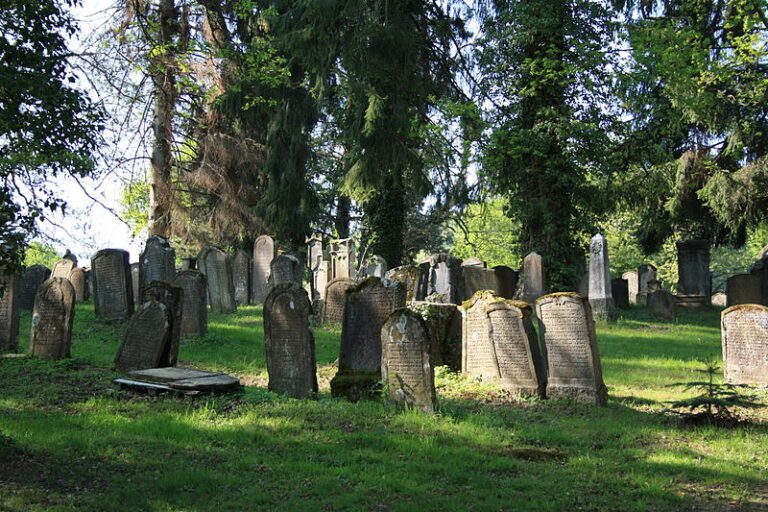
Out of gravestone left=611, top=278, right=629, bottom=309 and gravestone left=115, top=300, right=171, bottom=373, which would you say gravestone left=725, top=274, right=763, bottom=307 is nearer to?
gravestone left=611, top=278, right=629, bottom=309

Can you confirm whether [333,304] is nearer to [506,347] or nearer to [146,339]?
[146,339]

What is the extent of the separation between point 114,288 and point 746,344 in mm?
11619

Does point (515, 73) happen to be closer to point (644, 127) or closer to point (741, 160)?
point (644, 127)

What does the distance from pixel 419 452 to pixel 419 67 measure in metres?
15.0

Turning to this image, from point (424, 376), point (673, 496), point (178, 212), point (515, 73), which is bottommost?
point (673, 496)

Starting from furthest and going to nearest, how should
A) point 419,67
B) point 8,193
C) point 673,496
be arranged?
point 419,67 < point 8,193 < point 673,496

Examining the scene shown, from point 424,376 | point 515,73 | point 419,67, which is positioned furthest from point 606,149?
point 424,376

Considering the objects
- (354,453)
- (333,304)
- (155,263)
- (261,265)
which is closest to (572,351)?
(354,453)

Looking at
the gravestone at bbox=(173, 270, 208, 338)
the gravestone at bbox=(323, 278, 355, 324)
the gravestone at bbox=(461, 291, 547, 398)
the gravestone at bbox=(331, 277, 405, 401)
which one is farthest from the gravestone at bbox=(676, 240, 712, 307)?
the gravestone at bbox=(331, 277, 405, 401)

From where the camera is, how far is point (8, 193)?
22.5 ft

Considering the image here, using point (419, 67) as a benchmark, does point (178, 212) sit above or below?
below

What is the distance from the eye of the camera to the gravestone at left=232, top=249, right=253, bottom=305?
22094 millimetres

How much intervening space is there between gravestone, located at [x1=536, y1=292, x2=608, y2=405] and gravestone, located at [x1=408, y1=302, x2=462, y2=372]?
1.88 m

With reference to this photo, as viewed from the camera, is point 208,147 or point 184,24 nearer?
point 184,24
